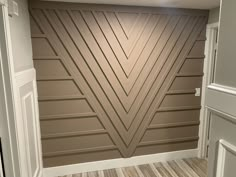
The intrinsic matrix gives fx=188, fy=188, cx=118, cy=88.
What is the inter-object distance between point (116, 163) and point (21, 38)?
215 centimetres

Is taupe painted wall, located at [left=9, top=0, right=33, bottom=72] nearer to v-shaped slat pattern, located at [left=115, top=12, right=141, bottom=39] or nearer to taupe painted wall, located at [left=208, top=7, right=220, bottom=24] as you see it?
v-shaped slat pattern, located at [left=115, top=12, right=141, bottom=39]

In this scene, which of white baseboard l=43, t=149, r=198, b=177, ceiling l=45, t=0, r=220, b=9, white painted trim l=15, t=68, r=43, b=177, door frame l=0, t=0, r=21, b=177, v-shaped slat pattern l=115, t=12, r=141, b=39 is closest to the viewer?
door frame l=0, t=0, r=21, b=177

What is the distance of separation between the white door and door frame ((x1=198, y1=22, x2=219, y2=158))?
1.88 meters

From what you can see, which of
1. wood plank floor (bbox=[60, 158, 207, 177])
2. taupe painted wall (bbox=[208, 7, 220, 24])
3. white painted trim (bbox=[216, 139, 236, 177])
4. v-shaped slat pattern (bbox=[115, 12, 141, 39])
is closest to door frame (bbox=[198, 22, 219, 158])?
taupe painted wall (bbox=[208, 7, 220, 24])

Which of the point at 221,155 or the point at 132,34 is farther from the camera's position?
the point at 132,34

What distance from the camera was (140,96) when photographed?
278cm

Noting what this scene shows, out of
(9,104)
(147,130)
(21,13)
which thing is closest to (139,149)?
(147,130)

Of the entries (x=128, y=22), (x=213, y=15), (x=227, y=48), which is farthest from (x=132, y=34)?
(x=227, y=48)

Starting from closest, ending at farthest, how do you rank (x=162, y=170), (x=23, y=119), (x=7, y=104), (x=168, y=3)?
(x=7, y=104)
(x=23, y=119)
(x=168, y=3)
(x=162, y=170)

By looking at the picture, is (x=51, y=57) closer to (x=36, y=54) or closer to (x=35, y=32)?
(x=36, y=54)

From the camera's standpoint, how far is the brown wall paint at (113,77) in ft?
8.02

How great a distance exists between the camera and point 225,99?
0.83 m

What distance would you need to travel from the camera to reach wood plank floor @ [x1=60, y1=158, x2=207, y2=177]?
272 centimetres

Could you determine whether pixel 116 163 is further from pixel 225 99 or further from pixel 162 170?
pixel 225 99
